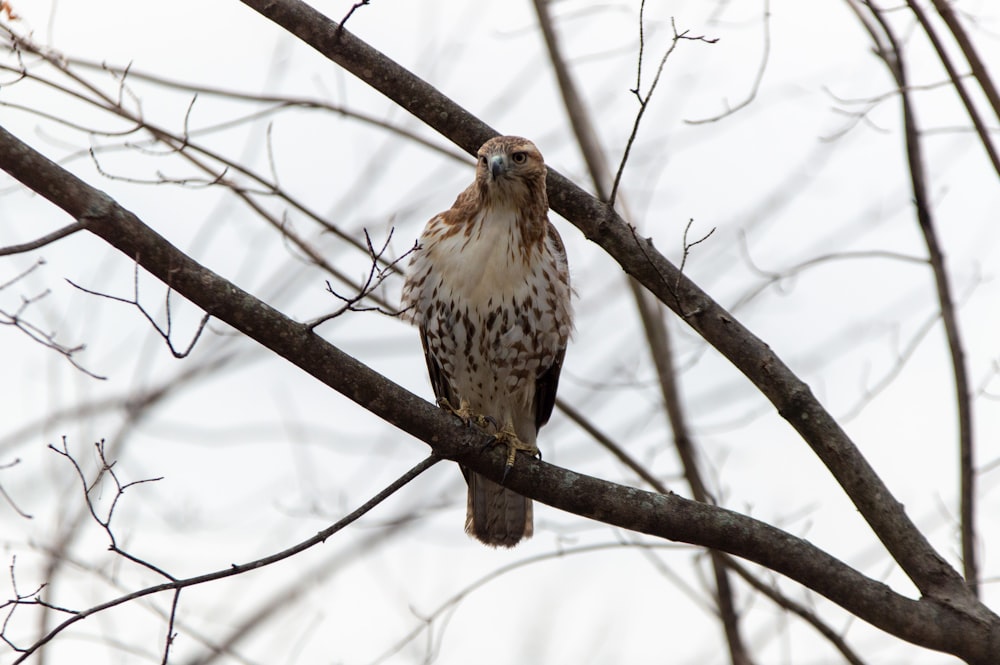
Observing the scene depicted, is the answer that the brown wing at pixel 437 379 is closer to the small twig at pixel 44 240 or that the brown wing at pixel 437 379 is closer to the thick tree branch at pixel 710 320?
the thick tree branch at pixel 710 320

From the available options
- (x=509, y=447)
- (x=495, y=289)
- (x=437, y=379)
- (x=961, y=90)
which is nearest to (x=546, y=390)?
(x=437, y=379)

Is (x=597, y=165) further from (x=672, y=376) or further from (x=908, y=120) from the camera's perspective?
(x=908, y=120)

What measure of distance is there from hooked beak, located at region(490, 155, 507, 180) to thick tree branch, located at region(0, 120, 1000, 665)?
1.21m

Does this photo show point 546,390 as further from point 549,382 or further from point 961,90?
point 961,90

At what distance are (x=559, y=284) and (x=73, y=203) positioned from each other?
2.38m

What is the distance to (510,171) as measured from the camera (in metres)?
4.75

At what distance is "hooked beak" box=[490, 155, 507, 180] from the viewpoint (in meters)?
4.62

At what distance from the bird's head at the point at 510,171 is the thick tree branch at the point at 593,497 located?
4.07 ft

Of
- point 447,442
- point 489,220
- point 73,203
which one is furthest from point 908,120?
point 73,203

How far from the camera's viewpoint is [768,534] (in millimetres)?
3707

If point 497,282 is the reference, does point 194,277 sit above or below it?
below

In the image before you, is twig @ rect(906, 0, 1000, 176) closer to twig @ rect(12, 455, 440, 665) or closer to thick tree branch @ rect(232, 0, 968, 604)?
thick tree branch @ rect(232, 0, 968, 604)

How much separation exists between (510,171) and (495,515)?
181 cm

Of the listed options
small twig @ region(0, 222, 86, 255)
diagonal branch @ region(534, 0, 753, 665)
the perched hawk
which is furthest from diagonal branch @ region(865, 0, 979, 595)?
small twig @ region(0, 222, 86, 255)
